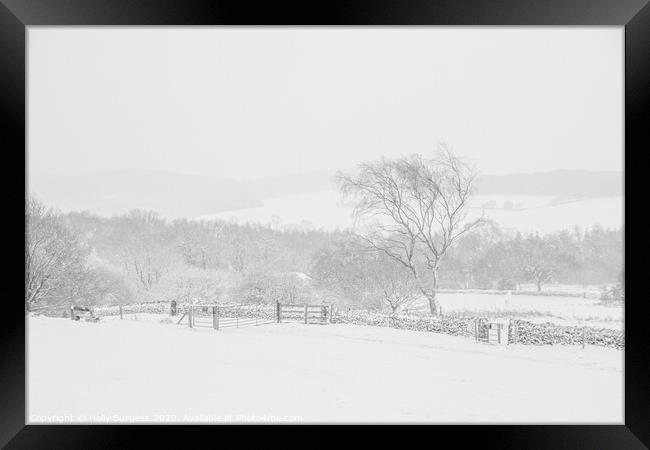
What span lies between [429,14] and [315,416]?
2897mm

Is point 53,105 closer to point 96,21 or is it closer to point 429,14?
point 96,21

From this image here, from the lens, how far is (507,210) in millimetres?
3723

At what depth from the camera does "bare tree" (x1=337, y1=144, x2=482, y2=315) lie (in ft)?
12.4

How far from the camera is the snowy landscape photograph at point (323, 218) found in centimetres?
361

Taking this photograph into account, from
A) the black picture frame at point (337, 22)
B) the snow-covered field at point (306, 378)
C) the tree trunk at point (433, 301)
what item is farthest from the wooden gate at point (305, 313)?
the black picture frame at point (337, 22)

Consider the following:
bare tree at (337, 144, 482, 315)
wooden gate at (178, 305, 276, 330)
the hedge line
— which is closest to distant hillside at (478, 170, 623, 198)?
bare tree at (337, 144, 482, 315)

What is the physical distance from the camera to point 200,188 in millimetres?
3875

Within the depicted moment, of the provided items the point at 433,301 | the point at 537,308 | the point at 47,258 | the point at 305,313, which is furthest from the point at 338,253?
the point at 47,258

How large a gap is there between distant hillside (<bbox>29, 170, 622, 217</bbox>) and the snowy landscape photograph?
0.02m

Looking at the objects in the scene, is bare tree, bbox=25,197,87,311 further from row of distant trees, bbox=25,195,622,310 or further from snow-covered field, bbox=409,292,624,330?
snow-covered field, bbox=409,292,624,330

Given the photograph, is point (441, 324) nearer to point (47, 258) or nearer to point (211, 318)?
point (211, 318)

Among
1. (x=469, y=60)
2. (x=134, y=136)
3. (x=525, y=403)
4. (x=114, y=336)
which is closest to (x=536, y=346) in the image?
(x=525, y=403)

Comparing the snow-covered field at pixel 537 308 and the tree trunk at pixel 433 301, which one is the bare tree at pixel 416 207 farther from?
the snow-covered field at pixel 537 308

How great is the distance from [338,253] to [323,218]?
0.31 metres
